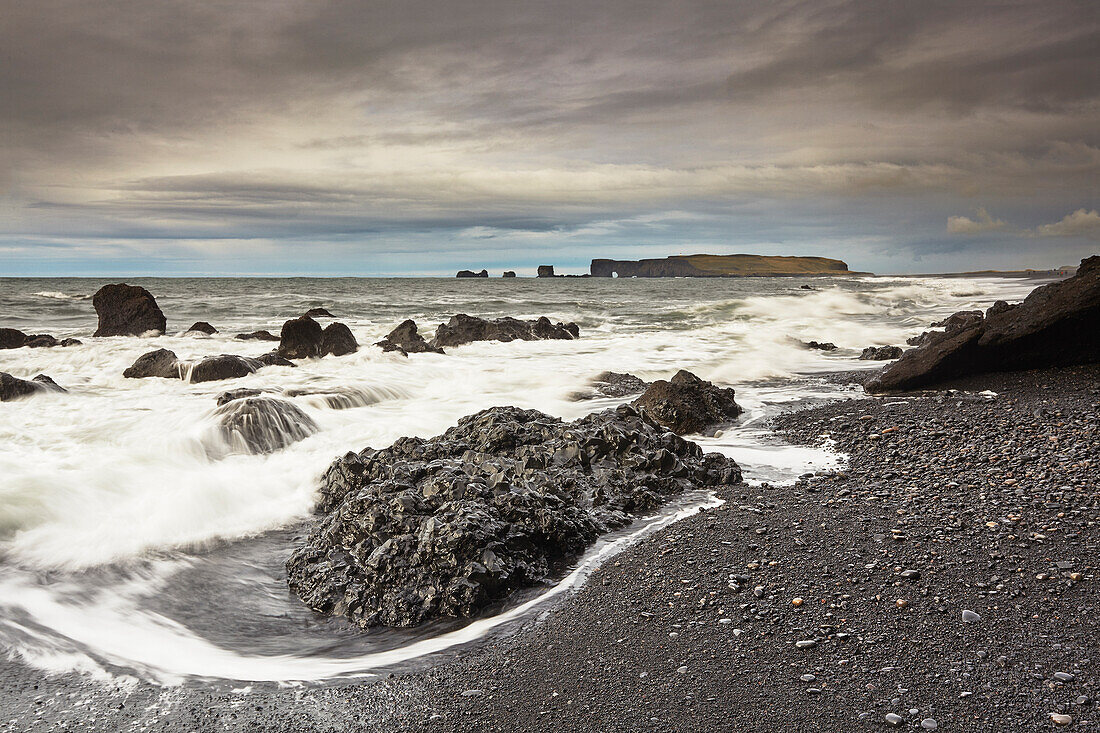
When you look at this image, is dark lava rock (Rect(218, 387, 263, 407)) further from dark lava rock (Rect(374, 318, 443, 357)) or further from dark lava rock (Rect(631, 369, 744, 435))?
dark lava rock (Rect(374, 318, 443, 357))

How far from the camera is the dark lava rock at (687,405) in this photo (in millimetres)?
7797

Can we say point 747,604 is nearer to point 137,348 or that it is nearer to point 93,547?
point 93,547

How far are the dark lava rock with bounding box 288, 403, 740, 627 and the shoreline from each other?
19.0 inches

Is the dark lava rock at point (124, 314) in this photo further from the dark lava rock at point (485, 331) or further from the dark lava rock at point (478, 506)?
the dark lava rock at point (478, 506)

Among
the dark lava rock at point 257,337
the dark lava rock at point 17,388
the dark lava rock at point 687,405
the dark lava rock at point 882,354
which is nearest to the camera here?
the dark lava rock at point 687,405

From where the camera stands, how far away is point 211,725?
2.89 metres

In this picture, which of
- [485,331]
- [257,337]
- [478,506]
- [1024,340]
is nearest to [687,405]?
[478,506]

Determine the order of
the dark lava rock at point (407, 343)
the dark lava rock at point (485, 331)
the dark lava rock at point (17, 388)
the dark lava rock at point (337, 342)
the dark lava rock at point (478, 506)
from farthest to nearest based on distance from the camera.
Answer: the dark lava rock at point (485, 331) → the dark lava rock at point (407, 343) → the dark lava rock at point (337, 342) → the dark lava rock at point (17, 388) → the dark lava rock at point (478, 506)

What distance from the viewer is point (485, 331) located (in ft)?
60.7

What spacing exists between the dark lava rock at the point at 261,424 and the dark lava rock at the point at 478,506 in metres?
1.98

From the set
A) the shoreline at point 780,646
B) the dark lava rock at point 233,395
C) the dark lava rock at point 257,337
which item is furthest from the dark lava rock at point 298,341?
the shoreline at point 780,646

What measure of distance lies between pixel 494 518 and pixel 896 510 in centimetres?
258

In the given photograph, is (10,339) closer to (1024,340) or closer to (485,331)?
(485,331)

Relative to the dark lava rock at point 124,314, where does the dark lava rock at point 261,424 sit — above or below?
below
